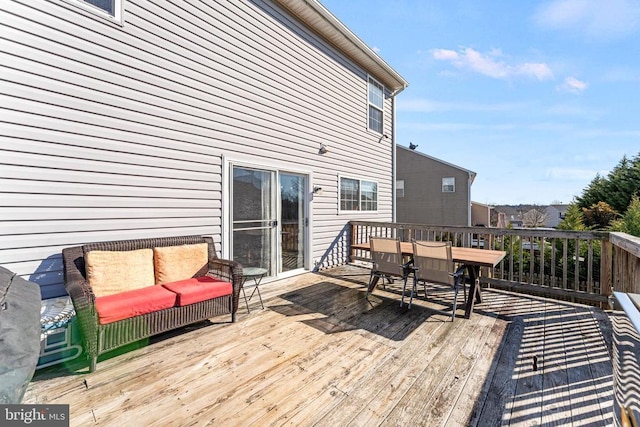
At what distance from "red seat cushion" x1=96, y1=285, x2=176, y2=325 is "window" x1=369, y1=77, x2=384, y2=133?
660 cm

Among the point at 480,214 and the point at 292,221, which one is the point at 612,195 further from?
the point at 292,221

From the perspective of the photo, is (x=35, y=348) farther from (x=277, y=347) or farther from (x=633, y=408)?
(x=633, y=408)

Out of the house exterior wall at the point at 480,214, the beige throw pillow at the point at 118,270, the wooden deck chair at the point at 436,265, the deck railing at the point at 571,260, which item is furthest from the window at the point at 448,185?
the beige throw pillow at the point at 118,270

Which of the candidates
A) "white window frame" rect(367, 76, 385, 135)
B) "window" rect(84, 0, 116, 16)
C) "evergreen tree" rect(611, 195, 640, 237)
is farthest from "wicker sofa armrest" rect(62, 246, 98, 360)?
"evergreen tree" rect(611, 195, 640, 237)

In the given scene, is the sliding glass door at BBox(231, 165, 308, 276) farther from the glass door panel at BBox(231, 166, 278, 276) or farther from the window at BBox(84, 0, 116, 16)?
the window at BBox(84, 0, 116, 16)

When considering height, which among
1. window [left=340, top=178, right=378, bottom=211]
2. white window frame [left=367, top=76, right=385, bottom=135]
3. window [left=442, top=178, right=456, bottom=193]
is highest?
white window frame [left=367, top=76, right=385, bottom=135]

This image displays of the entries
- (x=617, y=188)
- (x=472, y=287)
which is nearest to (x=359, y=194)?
(x=472, y=287)

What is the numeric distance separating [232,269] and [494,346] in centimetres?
300

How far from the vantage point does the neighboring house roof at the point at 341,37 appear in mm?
5196

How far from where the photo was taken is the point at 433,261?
3666 mm

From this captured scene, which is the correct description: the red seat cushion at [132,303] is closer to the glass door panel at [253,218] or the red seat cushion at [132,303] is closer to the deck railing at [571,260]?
the glass door panel at [253,218]

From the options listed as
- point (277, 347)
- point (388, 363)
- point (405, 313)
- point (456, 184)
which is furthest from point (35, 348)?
point (456, 184)

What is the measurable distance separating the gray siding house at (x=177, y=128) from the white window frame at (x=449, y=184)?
35.0ft

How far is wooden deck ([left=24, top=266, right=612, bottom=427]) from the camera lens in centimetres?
189
